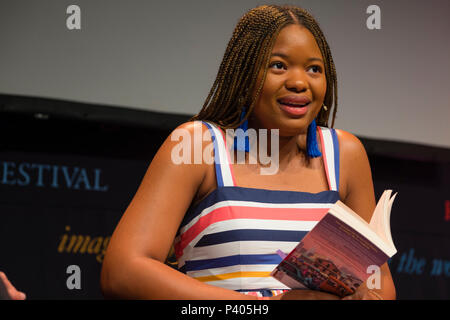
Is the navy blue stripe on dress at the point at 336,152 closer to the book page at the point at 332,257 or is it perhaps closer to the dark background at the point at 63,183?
the book page at the point at 332,257

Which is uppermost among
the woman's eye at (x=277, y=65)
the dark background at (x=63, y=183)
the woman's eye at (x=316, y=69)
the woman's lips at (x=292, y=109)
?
the woman's eye at (x=277, y=65)

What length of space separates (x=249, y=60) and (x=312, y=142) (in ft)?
0.79

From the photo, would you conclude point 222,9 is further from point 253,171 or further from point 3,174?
point 253,171

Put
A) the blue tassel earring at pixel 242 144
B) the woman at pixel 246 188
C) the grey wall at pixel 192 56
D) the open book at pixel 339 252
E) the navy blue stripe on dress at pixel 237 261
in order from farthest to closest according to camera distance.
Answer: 1. the grey wall at pixel 192 56
2. the blue tassel earring at pixel 242 144
3. the navy blue stripe on dress at pixel 237 261
4. the woman at pixel 246 188
5. the open book at pixel 339 252

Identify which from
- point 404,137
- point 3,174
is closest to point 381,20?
point 404,137

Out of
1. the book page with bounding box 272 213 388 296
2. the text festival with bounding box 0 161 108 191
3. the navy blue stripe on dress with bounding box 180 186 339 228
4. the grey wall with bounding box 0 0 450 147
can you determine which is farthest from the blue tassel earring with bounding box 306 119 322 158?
the text festival with bounding box 0 161 108 191

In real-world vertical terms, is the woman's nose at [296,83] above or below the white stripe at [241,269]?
above

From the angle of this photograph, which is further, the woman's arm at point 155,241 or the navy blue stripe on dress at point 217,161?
the navy blue stripe on dress at point 217,161

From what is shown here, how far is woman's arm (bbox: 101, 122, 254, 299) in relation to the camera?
1118 millimetres

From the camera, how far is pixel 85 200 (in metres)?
2.98

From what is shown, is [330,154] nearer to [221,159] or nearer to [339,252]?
[221,159]

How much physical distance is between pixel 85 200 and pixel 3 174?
38cm

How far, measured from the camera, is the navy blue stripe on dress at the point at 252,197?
1286 millimetres

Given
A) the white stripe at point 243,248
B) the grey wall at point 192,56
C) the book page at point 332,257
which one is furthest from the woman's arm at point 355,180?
the grey wall at point 192,56
